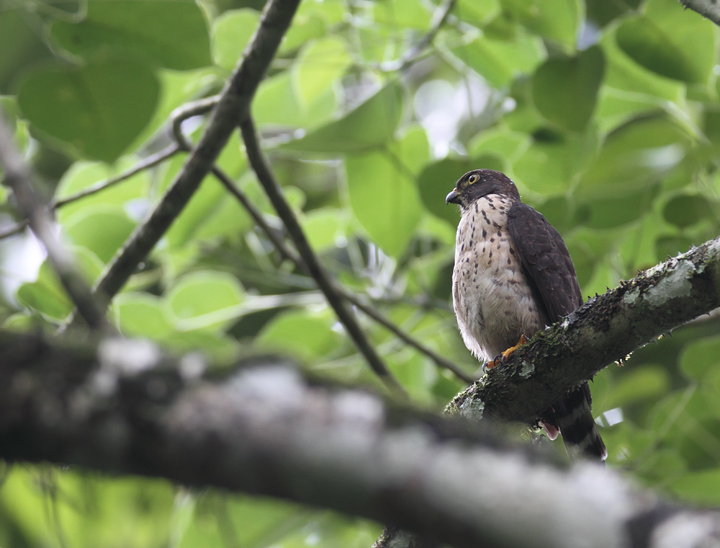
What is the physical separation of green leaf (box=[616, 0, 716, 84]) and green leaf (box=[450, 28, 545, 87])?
2.61 feet

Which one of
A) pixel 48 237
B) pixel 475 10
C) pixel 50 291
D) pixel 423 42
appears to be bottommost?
pixel 48 237

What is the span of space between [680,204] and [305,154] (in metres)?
2.63

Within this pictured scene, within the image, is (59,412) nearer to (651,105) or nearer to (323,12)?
(323,12)

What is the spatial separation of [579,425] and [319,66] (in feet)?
10.4

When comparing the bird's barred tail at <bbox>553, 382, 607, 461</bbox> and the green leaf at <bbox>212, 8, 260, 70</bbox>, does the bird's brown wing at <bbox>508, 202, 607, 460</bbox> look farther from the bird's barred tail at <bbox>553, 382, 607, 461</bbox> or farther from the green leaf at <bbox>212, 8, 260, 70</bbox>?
the green leaf at <bbox>212, 8, 260, 70</bbox>

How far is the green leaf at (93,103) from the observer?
4.09 metres

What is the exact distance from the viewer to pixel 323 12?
15.9 feet

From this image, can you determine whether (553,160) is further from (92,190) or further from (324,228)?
(92,190)

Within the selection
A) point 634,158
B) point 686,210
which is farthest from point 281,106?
point 686,210

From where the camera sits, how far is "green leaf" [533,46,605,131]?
4301 mm

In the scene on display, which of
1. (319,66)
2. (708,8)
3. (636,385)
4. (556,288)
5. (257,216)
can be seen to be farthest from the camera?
(636,385)

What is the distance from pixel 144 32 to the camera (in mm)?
4305

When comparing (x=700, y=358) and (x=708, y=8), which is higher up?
(x=700, y=358)

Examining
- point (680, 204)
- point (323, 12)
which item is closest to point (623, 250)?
point (680, 204)
